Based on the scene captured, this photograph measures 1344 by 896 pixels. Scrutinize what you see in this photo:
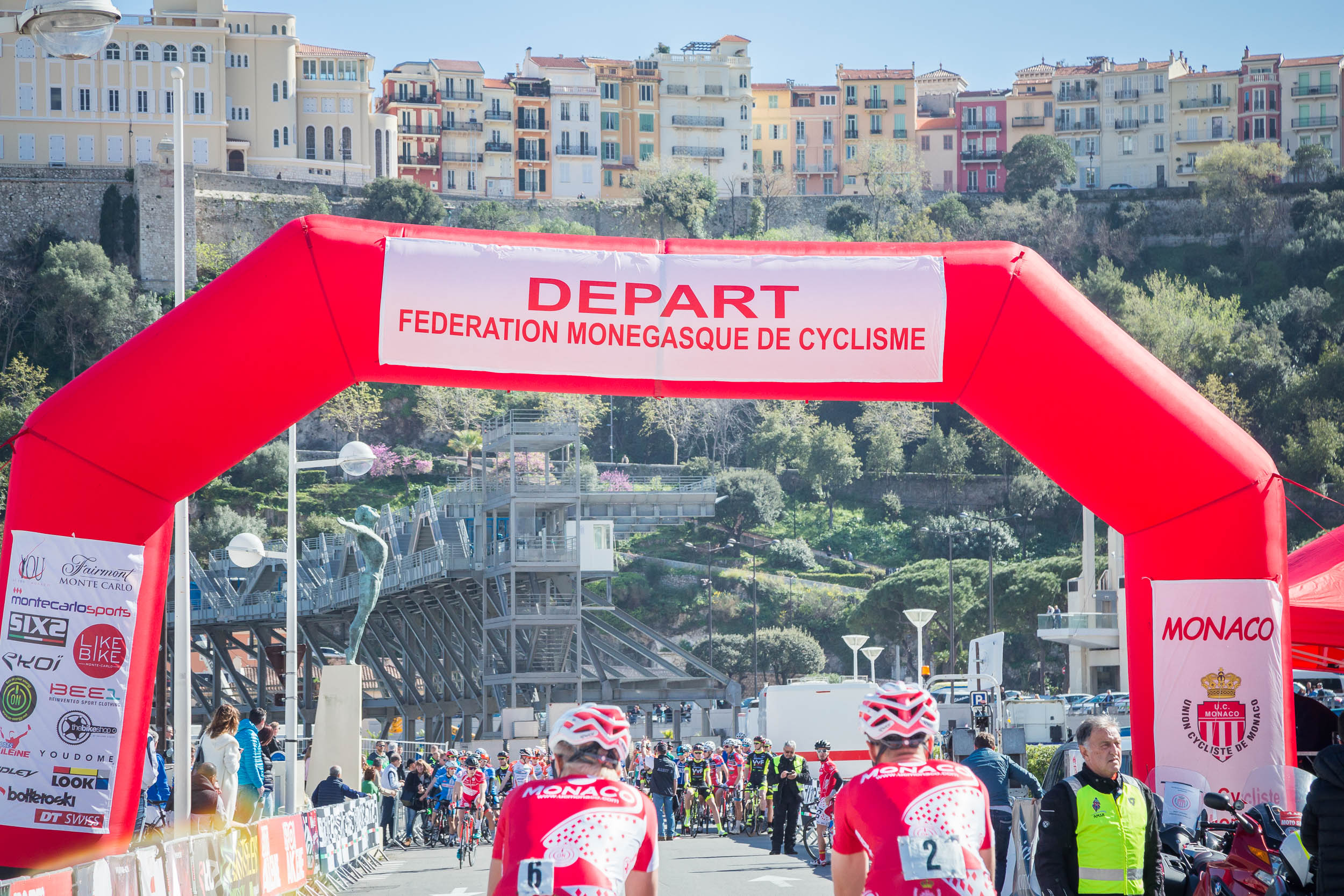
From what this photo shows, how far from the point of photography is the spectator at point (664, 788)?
23797 millimetres

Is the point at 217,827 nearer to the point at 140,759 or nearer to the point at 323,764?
the point at 140,759

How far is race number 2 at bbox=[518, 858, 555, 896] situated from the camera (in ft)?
19.4

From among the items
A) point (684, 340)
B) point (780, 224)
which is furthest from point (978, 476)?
point (684, 340)

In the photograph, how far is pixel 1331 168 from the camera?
381ft

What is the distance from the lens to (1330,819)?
25.8 feet

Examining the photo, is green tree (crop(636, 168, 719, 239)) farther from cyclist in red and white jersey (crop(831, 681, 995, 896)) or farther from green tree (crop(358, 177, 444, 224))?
cyclist in red and white jersey (crop(831, 681, 995, 896))

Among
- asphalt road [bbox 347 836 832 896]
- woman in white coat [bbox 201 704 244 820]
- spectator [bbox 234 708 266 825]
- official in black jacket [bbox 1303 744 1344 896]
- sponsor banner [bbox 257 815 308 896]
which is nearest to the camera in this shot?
official in black jacket [bbox 1303 744 1344 896]

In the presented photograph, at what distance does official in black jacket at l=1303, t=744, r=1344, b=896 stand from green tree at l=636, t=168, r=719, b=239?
105m

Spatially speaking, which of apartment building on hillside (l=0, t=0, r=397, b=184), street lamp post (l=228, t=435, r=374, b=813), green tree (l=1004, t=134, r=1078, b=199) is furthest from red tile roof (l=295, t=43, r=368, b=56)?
street lamp post (l=228, t=435, r=374, b=813)

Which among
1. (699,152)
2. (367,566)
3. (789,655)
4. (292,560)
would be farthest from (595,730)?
(699,152)

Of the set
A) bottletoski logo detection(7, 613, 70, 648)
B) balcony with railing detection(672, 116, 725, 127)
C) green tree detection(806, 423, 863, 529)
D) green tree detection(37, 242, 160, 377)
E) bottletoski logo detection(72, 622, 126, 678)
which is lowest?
bottletoski logo detection(72, 622, 126, 678)

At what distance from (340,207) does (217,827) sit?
9576 centimetres

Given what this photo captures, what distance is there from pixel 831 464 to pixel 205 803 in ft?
278

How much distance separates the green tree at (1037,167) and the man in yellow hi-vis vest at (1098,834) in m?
116
